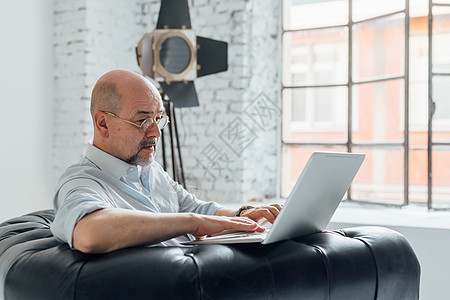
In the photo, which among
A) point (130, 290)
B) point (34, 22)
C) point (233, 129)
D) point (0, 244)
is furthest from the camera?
point (233, 129)

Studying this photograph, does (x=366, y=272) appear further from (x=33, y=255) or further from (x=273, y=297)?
(x=33, y=255)

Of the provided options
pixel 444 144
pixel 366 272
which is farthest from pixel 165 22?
pixel 366 272

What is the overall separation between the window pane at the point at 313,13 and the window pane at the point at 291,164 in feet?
3.03

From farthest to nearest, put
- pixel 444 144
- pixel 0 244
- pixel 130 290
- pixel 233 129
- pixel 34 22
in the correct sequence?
pixel 233 129 → pixel 34 22 → pixel 444 144 → pixel 0 244 → pixel 130 290

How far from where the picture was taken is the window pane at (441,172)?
10.9 feet

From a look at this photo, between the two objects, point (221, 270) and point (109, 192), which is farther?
point (109, 192)

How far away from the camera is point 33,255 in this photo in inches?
49.9

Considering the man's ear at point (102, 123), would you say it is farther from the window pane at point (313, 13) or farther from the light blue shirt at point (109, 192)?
the window pane at point (313, 13)

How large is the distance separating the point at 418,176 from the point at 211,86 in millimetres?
1563

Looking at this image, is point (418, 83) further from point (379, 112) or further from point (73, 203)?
point (73, 203)

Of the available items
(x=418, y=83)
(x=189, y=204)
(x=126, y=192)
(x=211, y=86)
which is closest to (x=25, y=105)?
(x=211, y=86)

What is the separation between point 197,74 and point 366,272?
230cm

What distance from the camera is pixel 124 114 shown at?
5.50 feet

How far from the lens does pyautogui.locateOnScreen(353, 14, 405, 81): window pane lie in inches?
136
